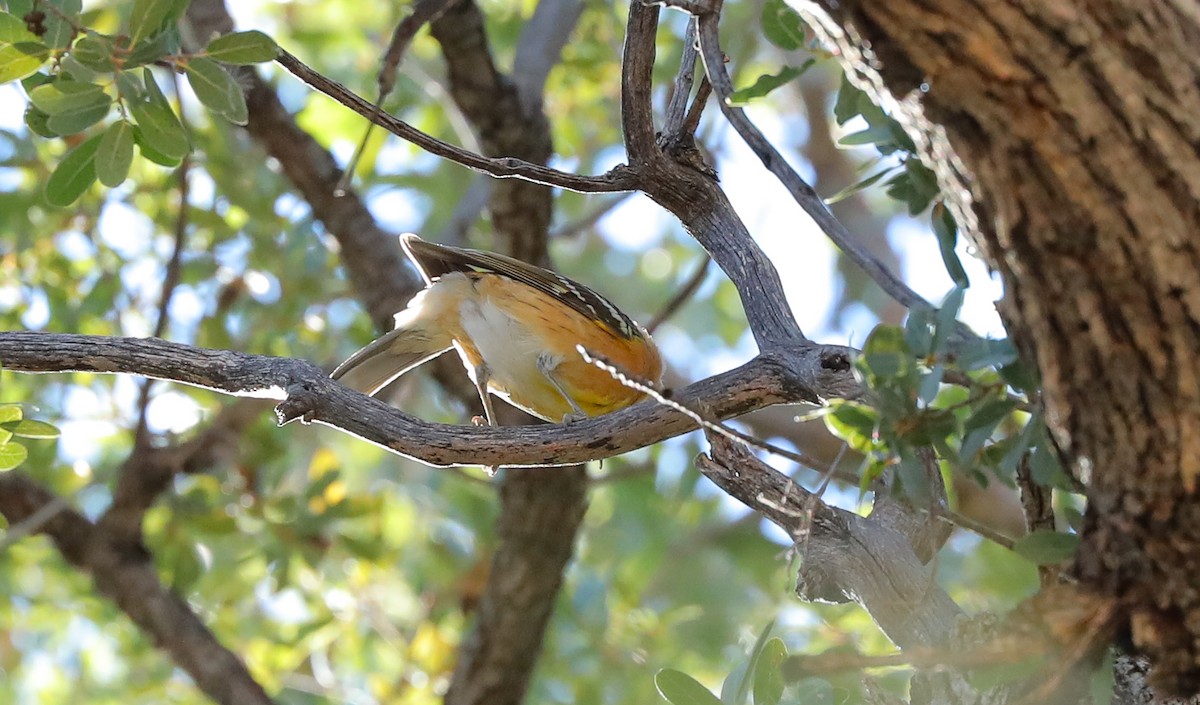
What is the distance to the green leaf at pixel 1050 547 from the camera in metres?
2.48

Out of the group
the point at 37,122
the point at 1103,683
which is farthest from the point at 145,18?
the point at 1103,683

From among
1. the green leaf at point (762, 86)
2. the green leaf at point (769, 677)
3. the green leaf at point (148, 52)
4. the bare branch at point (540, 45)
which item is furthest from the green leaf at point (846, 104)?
the bare branch at point (540, 45)

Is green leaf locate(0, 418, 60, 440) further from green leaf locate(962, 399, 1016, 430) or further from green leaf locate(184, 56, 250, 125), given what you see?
green leaf locate(962, 399, 1016, 430)

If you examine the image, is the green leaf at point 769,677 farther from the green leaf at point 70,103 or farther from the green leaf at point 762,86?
the green leaf at point 70,103

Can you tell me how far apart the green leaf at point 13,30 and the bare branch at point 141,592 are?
394 cm

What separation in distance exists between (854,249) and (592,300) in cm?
267

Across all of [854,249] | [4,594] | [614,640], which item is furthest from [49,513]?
[854,249]

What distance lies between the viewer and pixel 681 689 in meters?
3.38

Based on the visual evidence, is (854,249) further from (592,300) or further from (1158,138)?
(592,300)

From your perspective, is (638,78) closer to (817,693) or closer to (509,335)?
(817,693)

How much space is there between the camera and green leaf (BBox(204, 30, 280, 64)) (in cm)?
335

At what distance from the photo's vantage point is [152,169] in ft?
26.3

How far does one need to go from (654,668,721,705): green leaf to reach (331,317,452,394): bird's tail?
2.37 m

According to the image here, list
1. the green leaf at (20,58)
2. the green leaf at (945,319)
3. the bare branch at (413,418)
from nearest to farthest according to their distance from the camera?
the green leaf at (945,319)
the bare branch at (413,418)
the green leaf at (20,58)
